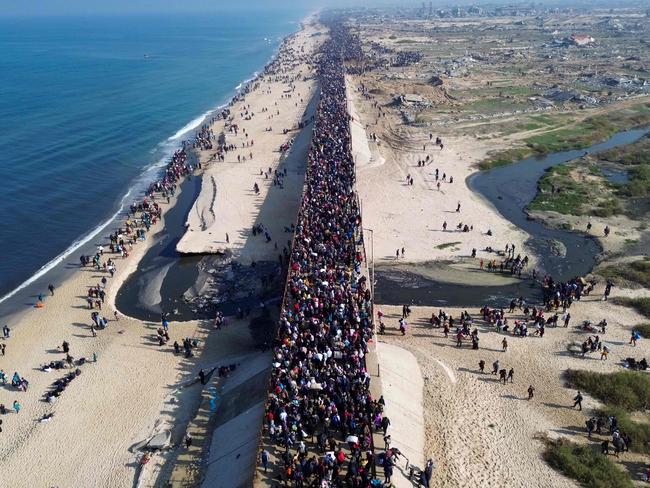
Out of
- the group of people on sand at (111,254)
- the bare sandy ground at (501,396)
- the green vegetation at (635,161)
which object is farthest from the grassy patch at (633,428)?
the green vegetation at (635,161)

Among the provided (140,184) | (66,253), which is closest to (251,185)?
(140,184)

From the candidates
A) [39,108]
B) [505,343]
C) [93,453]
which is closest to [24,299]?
[93,453]

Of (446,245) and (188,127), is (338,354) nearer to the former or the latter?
(446,245)

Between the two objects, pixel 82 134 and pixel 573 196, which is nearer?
pixel 573 196

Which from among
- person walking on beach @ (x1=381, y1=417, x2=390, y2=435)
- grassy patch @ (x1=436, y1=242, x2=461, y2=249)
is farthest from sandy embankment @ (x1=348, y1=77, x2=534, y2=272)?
person walking on beach @ (x1=381, y1=417, x2=390, y2=435)

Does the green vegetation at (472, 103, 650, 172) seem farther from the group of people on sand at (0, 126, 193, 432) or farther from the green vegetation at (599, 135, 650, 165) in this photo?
the group of people on sand at (0, 126, 193, 432)

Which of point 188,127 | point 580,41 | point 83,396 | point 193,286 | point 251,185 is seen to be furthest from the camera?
point 580,41
